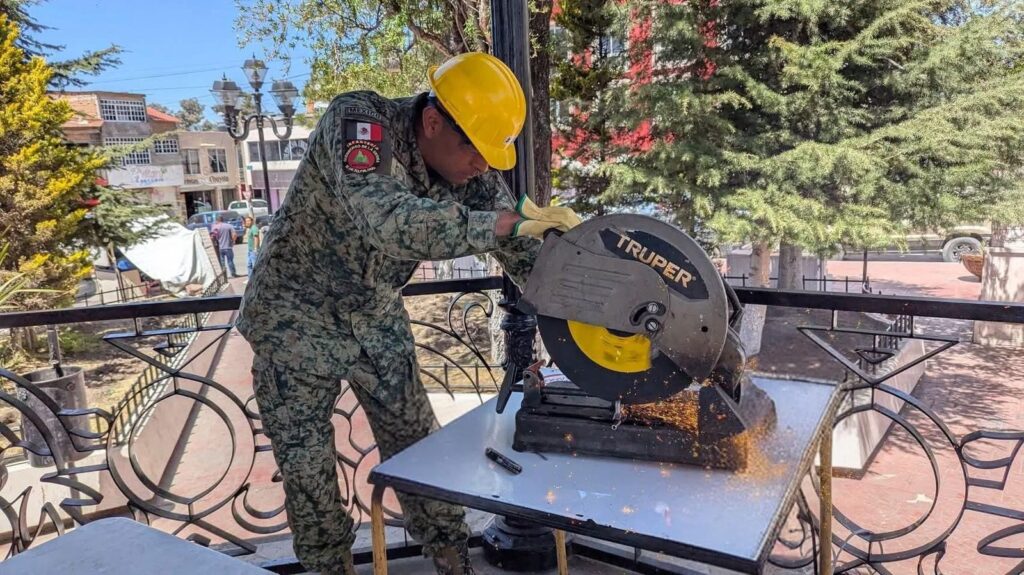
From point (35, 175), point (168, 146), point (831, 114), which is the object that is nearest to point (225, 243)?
point (35, 175)

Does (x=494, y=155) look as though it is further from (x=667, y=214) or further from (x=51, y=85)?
(x=51, y=85)

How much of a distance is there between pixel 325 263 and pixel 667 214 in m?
8.80

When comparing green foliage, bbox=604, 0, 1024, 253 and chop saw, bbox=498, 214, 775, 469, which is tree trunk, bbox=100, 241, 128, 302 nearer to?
green foliage, bbox=604, 0, 1024, 253

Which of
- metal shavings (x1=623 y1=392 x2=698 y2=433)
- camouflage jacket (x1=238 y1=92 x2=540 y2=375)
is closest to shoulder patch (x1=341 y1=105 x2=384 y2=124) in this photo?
camouflage jacket (x1=238 y1=92 x2=540 y2=375)

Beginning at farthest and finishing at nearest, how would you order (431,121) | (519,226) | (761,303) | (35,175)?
(35,175) → (761,303) → (431,121) → (519,226)

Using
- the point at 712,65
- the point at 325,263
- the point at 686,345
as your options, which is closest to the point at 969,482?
the point at 686,345

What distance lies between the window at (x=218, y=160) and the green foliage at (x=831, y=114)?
44549 millimetres

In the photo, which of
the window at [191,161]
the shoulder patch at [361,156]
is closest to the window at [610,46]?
the shoulder patch at [361,156]

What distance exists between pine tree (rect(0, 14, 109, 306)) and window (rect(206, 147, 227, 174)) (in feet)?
127

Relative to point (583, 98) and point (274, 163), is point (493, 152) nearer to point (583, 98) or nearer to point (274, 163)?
point (583, 98)

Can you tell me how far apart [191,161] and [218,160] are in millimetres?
2358

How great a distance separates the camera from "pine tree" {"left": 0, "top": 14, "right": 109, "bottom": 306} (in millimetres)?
10086

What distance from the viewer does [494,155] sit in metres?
1.58

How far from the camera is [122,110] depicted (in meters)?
36.1
